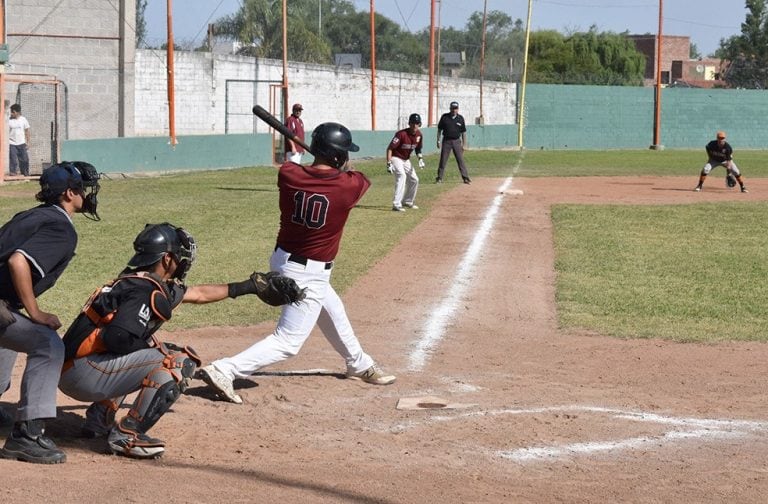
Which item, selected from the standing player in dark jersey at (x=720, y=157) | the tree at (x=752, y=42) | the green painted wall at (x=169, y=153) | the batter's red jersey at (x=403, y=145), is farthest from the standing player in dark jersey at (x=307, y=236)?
the tree at (x=752, y=42)

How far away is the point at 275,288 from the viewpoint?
6570mm

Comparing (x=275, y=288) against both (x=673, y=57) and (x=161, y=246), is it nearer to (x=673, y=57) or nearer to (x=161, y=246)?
(x=161, y=246)

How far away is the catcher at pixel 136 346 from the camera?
5.75 m

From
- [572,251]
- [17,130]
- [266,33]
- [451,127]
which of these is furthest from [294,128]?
[266,33]

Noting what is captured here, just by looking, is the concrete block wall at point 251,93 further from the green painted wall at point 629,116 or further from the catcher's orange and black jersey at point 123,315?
the catcher's orange and black jersey at point 123,315

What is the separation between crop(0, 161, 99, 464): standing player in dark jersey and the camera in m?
5.56

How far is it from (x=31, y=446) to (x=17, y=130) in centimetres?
2081

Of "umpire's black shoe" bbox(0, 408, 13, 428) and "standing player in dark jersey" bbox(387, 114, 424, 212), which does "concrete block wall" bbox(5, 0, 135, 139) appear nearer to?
"standing player in dark jersey" bbox(387, 114, 424, 212)

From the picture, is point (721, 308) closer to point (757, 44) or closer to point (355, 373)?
point (355, 373)

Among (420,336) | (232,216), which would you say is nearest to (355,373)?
(420,336)

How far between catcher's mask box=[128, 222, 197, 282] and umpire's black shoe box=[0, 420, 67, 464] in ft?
3.33

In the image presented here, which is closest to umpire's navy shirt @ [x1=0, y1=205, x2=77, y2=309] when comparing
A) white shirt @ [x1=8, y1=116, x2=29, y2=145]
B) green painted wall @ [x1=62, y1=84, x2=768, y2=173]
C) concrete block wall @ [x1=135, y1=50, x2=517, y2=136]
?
white shirt @ [x1=8, y1=116, x2=29, y2=145]

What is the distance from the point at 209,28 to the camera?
43.5 meters

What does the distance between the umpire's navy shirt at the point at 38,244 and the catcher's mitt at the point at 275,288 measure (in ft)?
3.84
